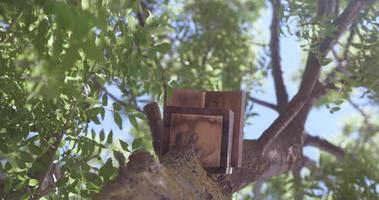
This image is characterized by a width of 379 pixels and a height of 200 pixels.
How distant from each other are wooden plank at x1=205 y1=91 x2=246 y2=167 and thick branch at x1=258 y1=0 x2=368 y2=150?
60 centimetres

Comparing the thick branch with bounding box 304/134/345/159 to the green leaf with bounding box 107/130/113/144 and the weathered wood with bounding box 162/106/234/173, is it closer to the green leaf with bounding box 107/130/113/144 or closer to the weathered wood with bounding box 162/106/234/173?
the weathered wood with bounding box 162/106/234/173

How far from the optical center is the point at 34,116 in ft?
5.03

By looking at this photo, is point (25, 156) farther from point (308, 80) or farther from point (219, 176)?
point (308, 80)

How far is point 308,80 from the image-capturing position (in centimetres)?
262

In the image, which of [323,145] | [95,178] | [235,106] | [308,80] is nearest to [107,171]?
[95,178]

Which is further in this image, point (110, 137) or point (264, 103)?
point (264, 103)

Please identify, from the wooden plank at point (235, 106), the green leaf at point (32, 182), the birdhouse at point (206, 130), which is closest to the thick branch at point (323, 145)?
the wooden plank at point (235, 106)

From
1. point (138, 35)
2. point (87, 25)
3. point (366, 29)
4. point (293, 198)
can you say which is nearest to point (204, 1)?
point (293, 198)

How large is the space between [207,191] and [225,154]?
0.17 meters

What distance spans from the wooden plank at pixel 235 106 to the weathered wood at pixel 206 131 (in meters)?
0.08

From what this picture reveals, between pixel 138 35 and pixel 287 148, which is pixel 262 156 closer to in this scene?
pixel 287 148

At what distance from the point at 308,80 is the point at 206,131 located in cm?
118

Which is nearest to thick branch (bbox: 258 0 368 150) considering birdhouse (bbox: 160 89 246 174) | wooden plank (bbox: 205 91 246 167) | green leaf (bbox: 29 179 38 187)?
wooden plank (bbox: 205 91 246 167)

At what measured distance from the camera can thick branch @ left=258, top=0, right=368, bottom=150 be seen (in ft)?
7.43
